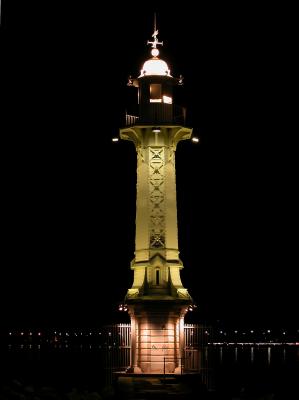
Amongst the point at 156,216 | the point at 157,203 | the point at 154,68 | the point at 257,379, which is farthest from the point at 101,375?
the point at 154,68

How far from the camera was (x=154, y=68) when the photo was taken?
3569 centimetres

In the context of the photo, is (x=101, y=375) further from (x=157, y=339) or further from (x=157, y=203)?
(x=157, y=203)

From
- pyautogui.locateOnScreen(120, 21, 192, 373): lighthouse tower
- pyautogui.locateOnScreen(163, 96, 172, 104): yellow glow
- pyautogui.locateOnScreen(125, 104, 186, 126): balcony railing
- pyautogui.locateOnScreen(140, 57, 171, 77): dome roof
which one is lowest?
pyautogui.locateOnScreen(120, 21, 192, 373): lighthouse tower

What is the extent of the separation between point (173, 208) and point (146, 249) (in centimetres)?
172

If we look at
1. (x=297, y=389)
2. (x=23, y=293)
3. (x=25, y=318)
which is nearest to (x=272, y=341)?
(x=25, y=318)

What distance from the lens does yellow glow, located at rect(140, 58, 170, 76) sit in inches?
1403

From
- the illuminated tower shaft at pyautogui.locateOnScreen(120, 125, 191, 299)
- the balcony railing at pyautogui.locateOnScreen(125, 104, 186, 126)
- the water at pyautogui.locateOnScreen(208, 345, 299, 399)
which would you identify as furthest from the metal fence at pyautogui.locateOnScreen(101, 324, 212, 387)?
the balcony railing at pyautogui.locateOnScreen(125, 104, 186, 126)

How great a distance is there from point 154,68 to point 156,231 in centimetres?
593

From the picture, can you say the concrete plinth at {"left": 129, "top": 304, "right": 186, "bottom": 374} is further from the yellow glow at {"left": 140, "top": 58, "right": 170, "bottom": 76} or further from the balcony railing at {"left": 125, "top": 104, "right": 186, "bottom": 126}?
the yellow glow at {"left": 140, "top": 58, "right": 170, "bottom": 76}

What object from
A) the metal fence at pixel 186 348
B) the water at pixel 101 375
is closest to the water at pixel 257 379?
the water at pixel 101 375

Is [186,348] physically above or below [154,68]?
below

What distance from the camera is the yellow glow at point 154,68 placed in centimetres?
3562

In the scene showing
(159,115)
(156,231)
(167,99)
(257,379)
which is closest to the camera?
(156,231)

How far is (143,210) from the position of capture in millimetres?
34562
